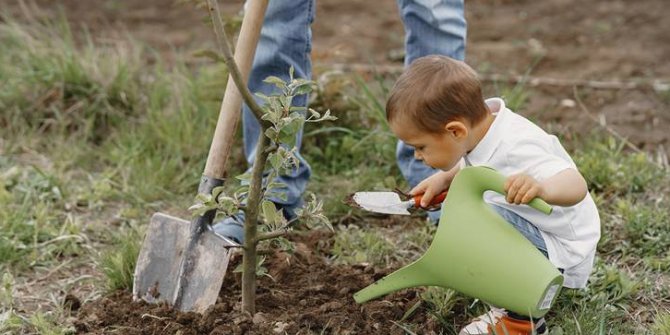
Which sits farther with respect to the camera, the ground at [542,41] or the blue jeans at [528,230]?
the ground at [542,41]

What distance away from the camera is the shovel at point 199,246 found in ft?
8.56

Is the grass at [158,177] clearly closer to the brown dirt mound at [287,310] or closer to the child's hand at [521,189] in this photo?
the brown dirt mound at [287,310]

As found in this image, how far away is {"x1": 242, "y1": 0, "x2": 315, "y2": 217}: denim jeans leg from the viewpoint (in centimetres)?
292

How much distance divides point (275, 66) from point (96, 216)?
37.3 inches

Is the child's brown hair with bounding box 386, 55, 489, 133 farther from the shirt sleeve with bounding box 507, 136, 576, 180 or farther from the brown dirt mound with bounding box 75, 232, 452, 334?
the brown dirt mound with bounding box 75, 232, 452, 334

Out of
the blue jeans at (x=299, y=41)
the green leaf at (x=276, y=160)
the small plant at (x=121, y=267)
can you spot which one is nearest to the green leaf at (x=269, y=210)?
the green leaf at (x=276, y=160)

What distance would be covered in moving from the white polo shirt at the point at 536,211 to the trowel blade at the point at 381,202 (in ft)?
0.72

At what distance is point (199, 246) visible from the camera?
8.79 feet

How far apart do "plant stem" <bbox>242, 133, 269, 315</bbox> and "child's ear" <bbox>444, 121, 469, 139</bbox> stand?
434 mm

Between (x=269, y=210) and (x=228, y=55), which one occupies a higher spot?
(x=228, y=55)

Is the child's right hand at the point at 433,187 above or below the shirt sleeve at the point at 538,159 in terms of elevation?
below

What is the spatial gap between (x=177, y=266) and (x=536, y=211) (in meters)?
1.03

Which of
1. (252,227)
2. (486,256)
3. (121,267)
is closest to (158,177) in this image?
(121,267)

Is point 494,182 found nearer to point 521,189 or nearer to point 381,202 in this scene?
point 521,189
